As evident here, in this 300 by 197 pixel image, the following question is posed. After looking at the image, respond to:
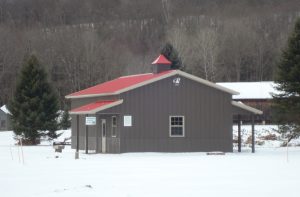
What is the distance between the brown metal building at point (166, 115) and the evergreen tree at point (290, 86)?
425cm

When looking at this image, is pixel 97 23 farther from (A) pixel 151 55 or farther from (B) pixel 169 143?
(B) pixel 169 143

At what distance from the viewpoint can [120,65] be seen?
89812 millimetres

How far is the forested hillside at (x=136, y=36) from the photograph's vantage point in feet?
280

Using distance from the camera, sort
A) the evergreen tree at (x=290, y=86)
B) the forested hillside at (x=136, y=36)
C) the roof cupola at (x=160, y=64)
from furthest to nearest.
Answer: the forested hillside at (x=136, y=36) → the evergreen tree at (x=290, y=86) → the roof cupola at (x=160, y=64)

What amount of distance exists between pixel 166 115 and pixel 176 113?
585mm

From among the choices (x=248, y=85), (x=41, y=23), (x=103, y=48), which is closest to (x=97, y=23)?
(x=41, y=23)

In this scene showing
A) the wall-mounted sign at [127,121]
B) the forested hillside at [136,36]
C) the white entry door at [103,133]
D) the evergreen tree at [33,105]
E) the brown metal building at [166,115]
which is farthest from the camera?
the forested hillside at [136,36]

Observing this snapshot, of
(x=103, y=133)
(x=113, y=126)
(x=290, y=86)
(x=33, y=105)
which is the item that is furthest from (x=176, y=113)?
(x=33, y=105)

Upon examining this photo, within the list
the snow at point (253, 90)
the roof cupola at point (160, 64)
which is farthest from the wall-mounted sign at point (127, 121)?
the snow at point (253, 90)

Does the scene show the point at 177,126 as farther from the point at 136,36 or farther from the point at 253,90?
the point at 136,36

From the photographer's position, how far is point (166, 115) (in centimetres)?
3650

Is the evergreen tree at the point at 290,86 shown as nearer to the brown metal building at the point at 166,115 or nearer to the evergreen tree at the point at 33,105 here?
the brown metal building at the point at 166,115

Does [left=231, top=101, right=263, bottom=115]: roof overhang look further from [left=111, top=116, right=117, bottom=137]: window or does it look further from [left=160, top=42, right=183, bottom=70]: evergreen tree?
[left=160, top=42, right=183, bottom=70]: evergreen tree

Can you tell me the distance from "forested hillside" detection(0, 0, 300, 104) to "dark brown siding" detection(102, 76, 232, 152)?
42143 millimetres
